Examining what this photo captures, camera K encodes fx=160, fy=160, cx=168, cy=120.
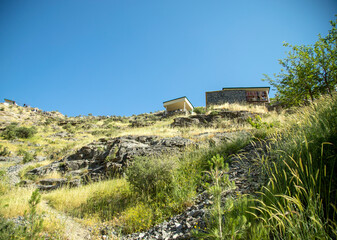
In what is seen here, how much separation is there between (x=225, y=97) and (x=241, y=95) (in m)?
2.40

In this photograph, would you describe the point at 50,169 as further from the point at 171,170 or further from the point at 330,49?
the point at 330,49

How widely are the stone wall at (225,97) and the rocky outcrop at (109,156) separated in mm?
17245

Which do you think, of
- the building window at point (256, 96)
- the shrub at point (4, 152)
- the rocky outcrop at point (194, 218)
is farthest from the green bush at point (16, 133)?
the building window at point (256, 96)

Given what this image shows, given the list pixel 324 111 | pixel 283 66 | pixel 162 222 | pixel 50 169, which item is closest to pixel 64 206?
pixel 162 222

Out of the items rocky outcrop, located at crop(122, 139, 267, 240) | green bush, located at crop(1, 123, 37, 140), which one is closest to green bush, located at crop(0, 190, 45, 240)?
rocky outcrop, located at crop(122, 139, 267, 240)

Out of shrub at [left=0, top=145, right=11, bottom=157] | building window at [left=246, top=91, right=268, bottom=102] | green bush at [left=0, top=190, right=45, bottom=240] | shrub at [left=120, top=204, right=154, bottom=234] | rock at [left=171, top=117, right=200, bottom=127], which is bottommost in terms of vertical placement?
shrub at [left=120, top=204, right=154, bottom=234]

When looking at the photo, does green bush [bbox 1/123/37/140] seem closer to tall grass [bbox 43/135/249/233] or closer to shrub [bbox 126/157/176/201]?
tall grass [bbox 43/135/249/233]

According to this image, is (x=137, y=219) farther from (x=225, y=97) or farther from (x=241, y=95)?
(x=241, y=95)

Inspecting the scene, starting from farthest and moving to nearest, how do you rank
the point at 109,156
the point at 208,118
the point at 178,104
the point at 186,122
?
1. the point at 178,104
2. the point at 186,122
3. the point at 208,118
4. the point at 109,156

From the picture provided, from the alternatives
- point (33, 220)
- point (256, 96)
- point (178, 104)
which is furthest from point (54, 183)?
point (256, 96)

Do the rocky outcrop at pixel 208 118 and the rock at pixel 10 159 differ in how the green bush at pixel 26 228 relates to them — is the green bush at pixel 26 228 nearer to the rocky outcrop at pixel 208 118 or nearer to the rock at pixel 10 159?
the rocky outcrop at pixel 208 118

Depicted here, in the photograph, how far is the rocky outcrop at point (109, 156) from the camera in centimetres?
873

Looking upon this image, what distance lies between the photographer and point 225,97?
2572 cm

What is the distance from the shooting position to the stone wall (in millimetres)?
25172
